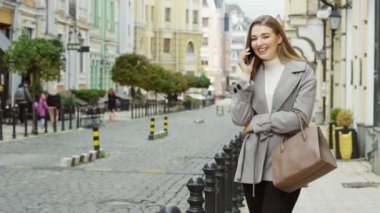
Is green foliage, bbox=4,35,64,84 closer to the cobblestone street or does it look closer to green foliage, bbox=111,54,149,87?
the cobblestone street

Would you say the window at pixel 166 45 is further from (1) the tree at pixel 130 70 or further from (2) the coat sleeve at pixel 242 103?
(2) the coat sleeve at pixel 242 103

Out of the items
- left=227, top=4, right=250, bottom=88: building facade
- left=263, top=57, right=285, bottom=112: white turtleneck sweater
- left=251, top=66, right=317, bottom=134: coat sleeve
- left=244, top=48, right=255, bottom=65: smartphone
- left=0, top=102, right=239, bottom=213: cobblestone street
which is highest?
left=227, top=4, right=250, bottom=88: building facade

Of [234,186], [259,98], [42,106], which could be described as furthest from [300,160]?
[42,106]

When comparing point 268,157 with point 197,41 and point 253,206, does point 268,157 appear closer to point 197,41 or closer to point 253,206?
point 253,206

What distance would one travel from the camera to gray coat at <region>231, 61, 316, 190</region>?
481cm

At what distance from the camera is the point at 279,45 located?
16.5 feet

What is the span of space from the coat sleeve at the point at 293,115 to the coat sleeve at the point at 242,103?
0.07 m

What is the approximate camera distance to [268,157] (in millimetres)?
4836

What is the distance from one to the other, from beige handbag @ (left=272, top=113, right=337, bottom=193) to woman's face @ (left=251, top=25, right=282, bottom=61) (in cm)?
54

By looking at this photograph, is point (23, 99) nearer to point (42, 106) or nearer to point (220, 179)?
point (42, 106)

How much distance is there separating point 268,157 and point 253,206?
0.35m

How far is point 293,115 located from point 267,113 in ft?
0.63

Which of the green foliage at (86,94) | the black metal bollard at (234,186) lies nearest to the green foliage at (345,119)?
the black metal bollard at (234,186)

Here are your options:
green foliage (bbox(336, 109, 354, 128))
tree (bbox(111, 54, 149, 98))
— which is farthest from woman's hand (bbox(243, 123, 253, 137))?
tree (bbox(111, 54, 149, 98))
